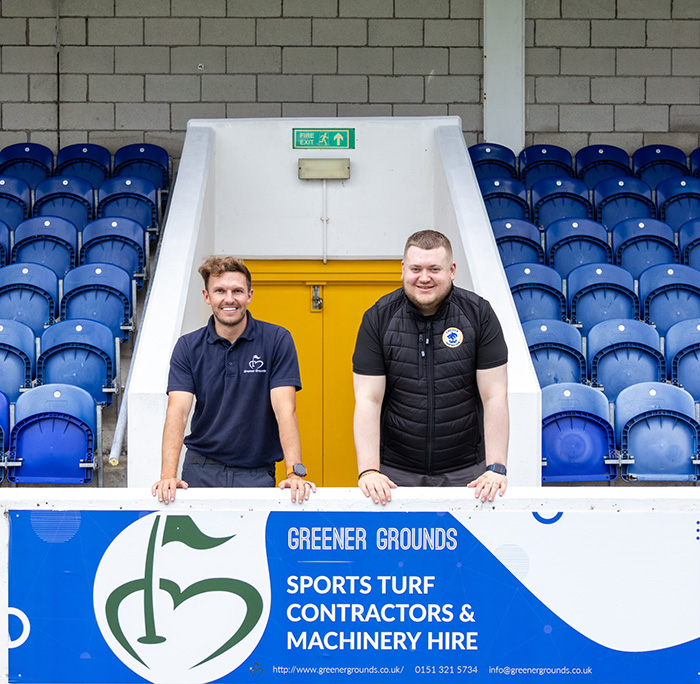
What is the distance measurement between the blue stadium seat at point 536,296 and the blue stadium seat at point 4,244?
11.9ft

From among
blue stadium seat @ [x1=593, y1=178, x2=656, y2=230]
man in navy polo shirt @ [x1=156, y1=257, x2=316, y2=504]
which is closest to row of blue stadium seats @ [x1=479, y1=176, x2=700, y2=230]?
blue stadium seat @ [x1=593, y1=178, x2=656, y2=230]

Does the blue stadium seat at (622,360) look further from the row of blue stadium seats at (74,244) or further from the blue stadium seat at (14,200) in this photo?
the blue stadium seat at (14,200)

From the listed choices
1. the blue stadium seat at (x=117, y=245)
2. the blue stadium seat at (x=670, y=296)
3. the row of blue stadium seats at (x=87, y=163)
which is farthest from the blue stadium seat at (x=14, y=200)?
the blue stadium seat at (x=670, y=296)

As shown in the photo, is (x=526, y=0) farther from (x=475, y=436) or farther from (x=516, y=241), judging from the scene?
(x=475, y=436)

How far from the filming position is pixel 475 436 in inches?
118

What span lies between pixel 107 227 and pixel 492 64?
4237 millimetres

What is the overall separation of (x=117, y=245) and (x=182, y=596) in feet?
13.5

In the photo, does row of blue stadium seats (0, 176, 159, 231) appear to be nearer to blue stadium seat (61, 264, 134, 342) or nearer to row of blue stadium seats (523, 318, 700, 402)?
blue stadium seat (61, 264, 134, 342)

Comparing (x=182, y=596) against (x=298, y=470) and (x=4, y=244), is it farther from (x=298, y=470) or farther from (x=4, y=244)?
(x=4, y=244)

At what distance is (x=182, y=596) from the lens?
8.06 ft

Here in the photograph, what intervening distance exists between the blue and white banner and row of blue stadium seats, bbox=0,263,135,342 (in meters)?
3.08

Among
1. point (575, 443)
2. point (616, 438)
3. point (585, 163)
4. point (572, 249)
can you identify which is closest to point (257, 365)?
point (575, 443)

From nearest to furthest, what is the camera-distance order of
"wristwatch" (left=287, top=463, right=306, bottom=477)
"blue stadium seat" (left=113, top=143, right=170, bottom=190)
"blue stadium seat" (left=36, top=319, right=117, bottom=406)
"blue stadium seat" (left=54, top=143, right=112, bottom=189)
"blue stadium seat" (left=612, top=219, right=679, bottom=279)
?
"wristwatch" (left=287, top=463, right=306, bottom=477)
"blue stadium seat" (left=36, top=319, right=117, bottom=406)
"blue stadium seat" (left=612, top=219, right=679, bottom=279)
"blue stadium seat" (left=113, top=143, right=170, bottom=190)
"blue stadium seat" (left=54, top=143, right=112, bottom=189)

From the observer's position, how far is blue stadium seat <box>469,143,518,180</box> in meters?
7.69
